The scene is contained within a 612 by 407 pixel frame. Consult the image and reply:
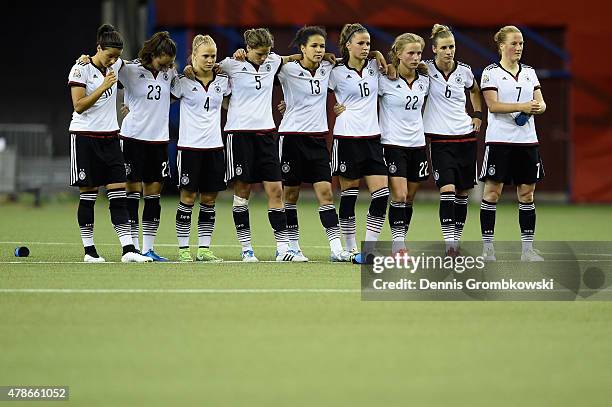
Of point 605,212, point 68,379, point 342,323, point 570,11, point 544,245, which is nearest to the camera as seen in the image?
point 68,379

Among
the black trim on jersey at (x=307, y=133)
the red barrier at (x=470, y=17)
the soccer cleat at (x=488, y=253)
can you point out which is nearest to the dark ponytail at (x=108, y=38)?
the black trim on jersey at (x=307, y=133)

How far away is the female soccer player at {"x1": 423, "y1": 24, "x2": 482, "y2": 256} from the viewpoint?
1192 cm

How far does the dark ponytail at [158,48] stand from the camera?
11773 mm

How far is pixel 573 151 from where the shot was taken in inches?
1031

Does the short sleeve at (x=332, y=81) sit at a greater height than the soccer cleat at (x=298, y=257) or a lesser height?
greater

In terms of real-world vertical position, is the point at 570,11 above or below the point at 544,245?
above

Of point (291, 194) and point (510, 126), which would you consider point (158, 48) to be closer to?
point (291, 194)

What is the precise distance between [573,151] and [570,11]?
291 centimetres

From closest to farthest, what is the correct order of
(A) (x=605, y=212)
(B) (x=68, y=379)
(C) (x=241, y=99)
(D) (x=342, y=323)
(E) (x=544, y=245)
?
1. (B) (x=68, y=379)
2. (D) (x=342, y=323)
3. (C) (x=241, y=99)
4. (E) (x=544, y=245)
5. (A) (x=605, y=212)

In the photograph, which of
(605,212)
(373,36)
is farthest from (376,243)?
(373,36)

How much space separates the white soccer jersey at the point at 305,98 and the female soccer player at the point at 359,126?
0.15m

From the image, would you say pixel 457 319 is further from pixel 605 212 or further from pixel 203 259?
pixel 605 212

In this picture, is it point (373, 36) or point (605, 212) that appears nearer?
point (605, 212)

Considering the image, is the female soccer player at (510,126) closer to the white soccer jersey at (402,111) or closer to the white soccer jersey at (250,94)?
the white soccer jersey at (402,111)
